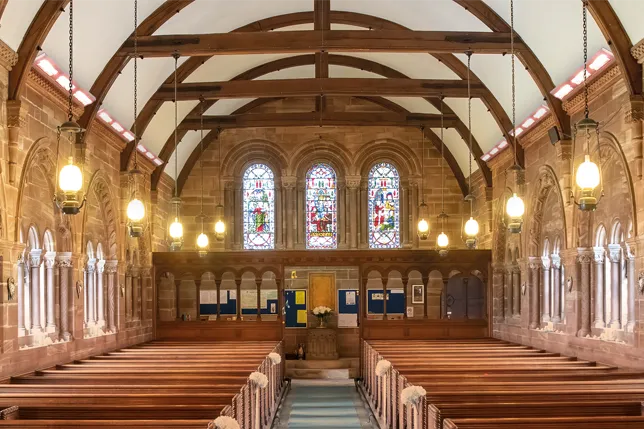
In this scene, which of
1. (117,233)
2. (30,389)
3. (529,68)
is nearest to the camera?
(30,389)

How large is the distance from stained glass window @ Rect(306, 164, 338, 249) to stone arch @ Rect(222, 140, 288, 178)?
91 cm

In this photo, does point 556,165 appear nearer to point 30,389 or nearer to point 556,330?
point 556,330

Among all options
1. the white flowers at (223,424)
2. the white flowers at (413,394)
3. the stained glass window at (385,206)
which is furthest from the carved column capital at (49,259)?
the stained glass window at (385,206)

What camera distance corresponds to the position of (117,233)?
1708 cm

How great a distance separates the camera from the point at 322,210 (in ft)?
78.8

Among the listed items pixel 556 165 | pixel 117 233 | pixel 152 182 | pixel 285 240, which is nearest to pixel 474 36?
pixel 556 165

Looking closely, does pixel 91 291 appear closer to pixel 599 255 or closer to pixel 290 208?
pixel 290 208

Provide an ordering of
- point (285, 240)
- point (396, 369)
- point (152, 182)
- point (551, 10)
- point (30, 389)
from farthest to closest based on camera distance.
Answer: point (285, 240), point (152, 182), point (551, 10), point (396, 369), point (30, 389)

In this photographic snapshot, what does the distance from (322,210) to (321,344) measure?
3.96m

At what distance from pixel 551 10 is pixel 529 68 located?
5.00ft

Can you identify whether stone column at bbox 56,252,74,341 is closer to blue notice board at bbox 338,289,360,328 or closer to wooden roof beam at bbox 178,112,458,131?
wooden roof beam at bbox 178,112,458,131

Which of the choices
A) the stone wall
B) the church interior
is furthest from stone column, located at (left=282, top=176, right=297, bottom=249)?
the stone wall

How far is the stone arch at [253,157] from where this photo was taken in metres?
23.7

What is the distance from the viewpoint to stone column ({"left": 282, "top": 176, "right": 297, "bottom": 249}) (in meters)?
23.6
